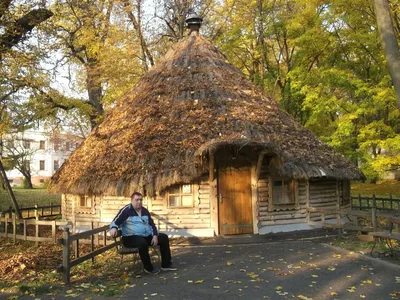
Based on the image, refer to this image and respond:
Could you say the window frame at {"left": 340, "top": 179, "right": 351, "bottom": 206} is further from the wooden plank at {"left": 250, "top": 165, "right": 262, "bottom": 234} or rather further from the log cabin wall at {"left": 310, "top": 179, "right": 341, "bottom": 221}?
the wooden plank at {"left": 250, "top": 165, "right": 262, "bottom": 234}

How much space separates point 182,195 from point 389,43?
7.14 meters

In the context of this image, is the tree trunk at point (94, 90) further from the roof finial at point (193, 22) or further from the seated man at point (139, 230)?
the seated man at point (139, 230)

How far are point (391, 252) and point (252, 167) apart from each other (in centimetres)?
486

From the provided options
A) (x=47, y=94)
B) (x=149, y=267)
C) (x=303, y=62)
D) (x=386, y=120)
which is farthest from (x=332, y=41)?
(x=149, y=267)

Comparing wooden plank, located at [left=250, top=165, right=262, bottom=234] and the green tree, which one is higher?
the green tree

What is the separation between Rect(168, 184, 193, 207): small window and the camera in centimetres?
1239

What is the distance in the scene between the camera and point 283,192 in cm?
1305

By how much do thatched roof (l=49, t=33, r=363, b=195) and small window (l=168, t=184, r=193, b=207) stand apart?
914mm

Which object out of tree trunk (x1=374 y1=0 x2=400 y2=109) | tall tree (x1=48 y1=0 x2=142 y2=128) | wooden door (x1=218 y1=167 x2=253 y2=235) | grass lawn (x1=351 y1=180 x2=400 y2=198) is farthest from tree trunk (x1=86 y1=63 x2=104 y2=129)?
grass lawn (x1=351 y1=180 x2=400 y2=198)

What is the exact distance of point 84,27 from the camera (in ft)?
64.8

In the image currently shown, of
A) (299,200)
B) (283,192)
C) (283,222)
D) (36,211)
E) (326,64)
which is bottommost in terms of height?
(283,222)

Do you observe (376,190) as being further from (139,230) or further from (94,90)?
(139,230)

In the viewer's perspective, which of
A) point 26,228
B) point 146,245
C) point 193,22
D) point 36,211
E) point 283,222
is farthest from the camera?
point 193,22

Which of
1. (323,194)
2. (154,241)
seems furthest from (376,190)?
(154,241)
